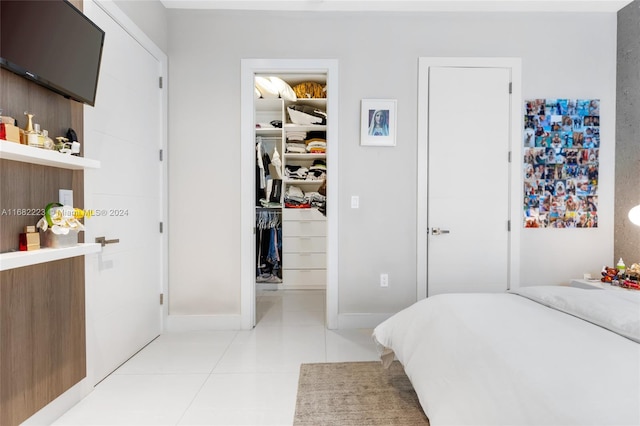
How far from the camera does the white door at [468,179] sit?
8.61 ft

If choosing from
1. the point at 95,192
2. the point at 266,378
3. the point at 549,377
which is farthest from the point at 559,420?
the point at 95,192

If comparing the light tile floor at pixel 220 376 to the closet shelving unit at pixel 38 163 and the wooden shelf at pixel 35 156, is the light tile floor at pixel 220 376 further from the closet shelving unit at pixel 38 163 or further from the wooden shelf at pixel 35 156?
the wooden shelf at pixel 35 156

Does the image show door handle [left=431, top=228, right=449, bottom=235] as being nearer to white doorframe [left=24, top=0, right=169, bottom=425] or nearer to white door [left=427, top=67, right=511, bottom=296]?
white door [left=427, top=67, right=511, bottom=296]

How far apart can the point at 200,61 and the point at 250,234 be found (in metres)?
1.51

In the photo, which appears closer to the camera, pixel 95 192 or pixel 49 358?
pixel 49 358

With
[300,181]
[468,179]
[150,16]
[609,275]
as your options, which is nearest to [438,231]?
[468,179]

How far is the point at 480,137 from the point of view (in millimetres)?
2633

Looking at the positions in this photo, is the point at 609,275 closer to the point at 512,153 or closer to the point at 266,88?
the point at 512,153

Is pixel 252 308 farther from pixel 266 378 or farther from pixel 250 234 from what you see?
pixel 266 378

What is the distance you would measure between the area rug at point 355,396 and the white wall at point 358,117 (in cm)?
79

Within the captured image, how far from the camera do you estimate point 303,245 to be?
386cm

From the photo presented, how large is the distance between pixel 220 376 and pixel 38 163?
4.80 ft

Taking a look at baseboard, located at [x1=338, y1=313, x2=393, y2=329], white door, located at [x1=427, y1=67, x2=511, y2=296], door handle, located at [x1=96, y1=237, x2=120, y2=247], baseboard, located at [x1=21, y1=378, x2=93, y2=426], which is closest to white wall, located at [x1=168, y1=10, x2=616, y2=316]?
baseboard, located at [x1=338, y1=313, x2=393, y2=329]

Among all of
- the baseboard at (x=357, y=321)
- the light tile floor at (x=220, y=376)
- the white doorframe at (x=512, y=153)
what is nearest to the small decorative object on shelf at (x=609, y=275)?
the white doorframe at (x=512, y=153)
